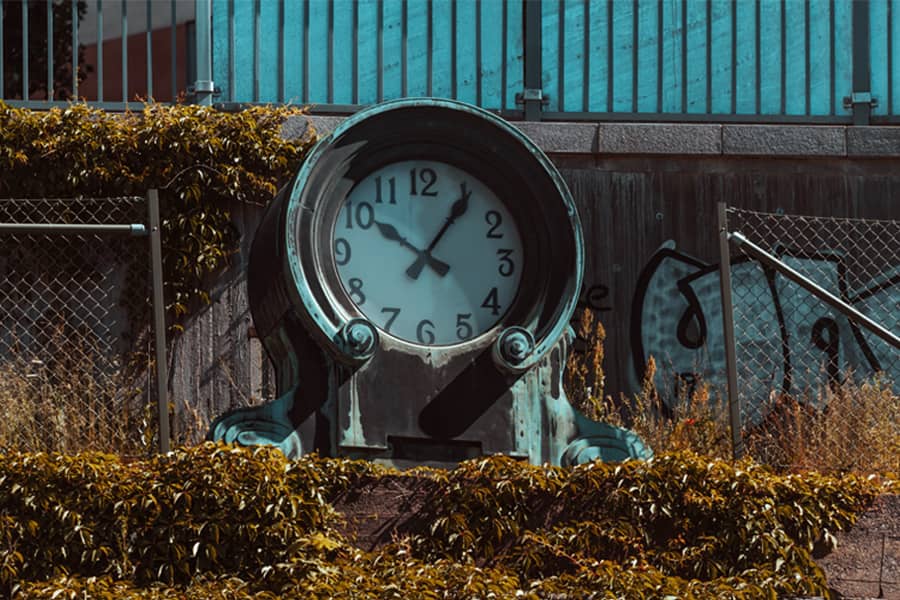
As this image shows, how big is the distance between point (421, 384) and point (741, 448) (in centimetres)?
140

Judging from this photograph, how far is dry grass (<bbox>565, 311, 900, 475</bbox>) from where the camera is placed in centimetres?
754

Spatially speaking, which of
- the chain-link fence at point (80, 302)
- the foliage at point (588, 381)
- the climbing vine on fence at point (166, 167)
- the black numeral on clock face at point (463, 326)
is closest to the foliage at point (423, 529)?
the black numeral on clock face at point (463, 326)

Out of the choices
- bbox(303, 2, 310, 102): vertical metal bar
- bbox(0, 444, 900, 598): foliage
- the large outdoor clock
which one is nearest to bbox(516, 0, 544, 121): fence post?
bbox(303, 2, 310, 102): vertical metal bar

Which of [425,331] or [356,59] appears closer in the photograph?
[425,331]

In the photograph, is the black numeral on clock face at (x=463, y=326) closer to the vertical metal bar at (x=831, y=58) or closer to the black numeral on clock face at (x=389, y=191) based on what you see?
the black numeral on clock face at (x=389, y=191)

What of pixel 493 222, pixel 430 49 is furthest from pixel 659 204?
pixel 493 222

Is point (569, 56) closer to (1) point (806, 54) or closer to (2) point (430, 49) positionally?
(2) point (430, 49)

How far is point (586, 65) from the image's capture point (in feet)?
33.0

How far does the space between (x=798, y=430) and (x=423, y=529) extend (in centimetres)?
193

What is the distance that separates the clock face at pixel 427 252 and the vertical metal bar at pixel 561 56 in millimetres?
3108

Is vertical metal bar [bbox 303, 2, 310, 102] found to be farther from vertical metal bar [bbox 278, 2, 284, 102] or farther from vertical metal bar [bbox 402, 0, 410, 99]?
vertical metal bar [bbox 402, 0, 410, 99]

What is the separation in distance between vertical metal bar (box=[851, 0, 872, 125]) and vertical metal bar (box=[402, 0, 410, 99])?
7.44 feet

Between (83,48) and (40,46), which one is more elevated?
(83,48)

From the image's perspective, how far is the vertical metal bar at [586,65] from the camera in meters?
10.0
